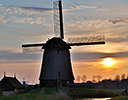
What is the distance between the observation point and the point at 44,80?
69.6 metres

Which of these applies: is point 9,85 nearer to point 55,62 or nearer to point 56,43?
point 55,62

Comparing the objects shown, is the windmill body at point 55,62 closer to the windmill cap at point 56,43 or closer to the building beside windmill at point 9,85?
the windmill cap at point 56,43

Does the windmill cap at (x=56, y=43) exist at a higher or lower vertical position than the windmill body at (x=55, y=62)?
higher

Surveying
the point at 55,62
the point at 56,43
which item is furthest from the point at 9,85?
the point at 56,43

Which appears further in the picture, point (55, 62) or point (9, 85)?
point (9, 85)

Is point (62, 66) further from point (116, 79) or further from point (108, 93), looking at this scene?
point (116, 79)

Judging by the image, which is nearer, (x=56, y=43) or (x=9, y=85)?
(x=56, y=43)

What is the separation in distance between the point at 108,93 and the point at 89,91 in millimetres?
4811

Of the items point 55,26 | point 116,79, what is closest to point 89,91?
point 55,26

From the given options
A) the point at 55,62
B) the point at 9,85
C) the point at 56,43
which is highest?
the point at 56,43

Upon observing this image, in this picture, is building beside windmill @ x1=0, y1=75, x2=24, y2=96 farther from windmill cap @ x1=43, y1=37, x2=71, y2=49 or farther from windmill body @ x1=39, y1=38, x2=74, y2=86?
windmill cap @ x1=43, y1=37, x2=71, y2=49

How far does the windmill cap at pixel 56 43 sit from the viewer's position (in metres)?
68.4

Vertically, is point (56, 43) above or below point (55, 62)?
above

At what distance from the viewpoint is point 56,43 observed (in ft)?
225
